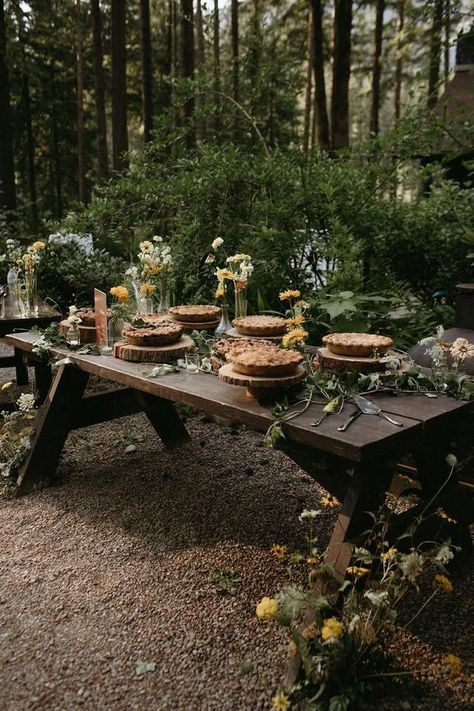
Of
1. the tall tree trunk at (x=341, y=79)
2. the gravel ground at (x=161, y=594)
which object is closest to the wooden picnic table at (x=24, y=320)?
the gravel ground at (x=161, y=594)

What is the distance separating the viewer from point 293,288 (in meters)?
4.88

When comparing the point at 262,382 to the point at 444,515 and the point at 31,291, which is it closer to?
the point at 444,515

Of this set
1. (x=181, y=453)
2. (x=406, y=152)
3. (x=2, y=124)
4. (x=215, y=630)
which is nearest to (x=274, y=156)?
(x=406, y=152)

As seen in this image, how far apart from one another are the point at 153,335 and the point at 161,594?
1.14 meters

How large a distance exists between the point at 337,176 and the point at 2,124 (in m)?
8.77

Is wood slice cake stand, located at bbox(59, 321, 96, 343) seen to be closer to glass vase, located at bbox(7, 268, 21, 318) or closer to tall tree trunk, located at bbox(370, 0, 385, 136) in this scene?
glass vase, located at bbox(7, 268, 21, 318)

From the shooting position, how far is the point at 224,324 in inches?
131

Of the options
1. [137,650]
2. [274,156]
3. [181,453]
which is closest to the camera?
[137,650]

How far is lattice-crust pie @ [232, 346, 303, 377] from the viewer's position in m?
2.21

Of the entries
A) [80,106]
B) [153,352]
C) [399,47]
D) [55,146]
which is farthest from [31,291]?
[55,146]

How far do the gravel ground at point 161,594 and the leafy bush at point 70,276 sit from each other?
3.16 metres

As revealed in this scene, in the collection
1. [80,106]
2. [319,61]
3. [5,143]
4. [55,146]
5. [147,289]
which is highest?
[80,106]

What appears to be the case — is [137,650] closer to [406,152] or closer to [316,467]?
[316,467]

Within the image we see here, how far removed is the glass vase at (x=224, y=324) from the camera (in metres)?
3.30
